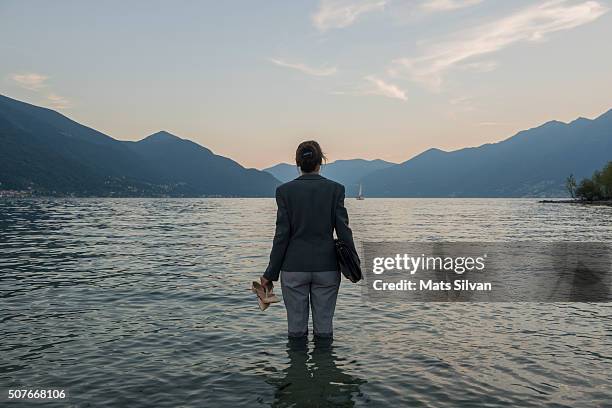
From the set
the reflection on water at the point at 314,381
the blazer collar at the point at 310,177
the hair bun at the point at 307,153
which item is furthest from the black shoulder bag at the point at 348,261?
the reflection on water at the point at 314,381

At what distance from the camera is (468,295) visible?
17.0 metres

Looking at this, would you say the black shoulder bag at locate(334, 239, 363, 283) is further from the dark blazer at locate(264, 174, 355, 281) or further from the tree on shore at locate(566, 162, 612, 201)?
the tree on shore at locate(566, 162, 612, 201)

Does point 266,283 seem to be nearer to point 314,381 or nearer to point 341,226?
point 341,226

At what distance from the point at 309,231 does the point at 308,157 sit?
4.39 feet

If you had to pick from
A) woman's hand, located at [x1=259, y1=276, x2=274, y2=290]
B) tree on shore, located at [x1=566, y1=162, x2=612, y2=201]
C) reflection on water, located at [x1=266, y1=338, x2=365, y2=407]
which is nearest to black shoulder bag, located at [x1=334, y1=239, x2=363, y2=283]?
woman's hand, located at [x1=259, y1=276, x2=274, y2=290]

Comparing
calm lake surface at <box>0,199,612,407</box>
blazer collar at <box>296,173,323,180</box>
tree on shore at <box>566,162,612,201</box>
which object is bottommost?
calm lake surface at <box>0,199,612,407</box>

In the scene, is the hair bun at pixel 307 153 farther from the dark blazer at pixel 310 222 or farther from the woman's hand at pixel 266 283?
the woman's hand at pixel 266 283

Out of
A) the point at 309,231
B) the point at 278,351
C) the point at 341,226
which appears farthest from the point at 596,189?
the point at 309,231

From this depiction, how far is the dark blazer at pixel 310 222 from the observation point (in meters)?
8.20

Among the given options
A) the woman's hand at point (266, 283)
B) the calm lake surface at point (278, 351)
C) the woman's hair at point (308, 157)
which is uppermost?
the woman's hair at point (308, 157)

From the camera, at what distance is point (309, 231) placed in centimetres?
827

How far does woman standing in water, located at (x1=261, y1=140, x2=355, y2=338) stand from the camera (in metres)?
8.21

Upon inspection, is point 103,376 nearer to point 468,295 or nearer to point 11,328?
point 11,328

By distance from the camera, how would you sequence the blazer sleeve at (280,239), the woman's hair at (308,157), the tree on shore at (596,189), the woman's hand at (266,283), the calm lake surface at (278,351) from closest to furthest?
1. the calm lake surface at (278,351)
2. the blazer sleeve at (280,239)
3. the woman's hair at (308,157)
4. the woman's hand at (266,283)
5. the tree on shore at (596,189)
